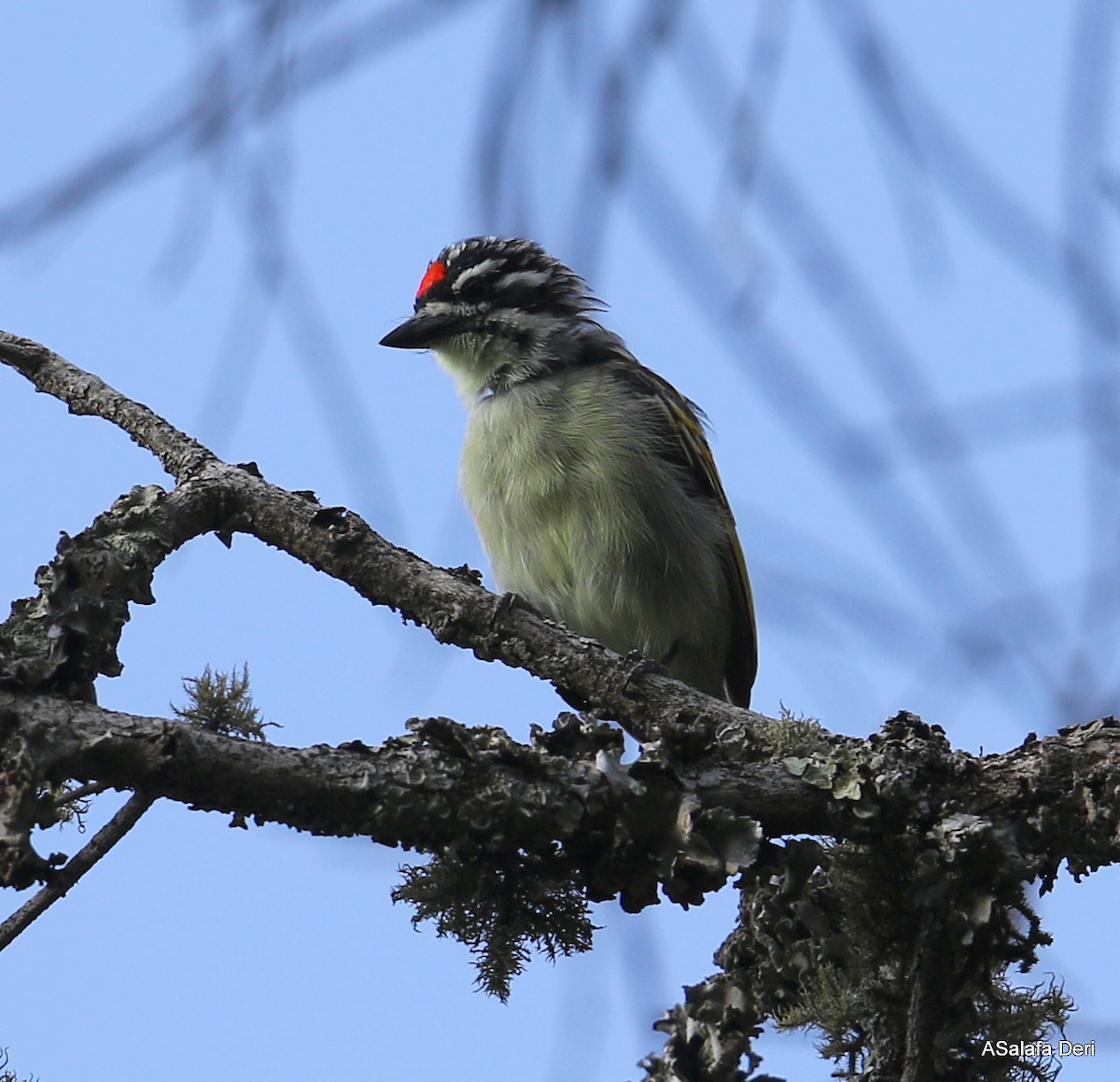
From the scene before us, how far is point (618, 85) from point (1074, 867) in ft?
5.95

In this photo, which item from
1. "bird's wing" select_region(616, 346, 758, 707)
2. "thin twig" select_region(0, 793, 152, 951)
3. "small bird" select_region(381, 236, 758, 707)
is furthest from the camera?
"bird's wing" select_region(616, 346, 758, 707)

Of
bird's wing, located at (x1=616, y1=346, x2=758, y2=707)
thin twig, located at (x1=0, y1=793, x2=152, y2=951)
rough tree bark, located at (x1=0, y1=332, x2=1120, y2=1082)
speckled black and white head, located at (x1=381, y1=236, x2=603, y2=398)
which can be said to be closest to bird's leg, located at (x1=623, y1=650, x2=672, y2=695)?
rough tree bark, located at (x1=0, y1=332, x2=1120, y2=1082)

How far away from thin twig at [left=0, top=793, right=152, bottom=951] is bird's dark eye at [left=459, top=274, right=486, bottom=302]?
4.18 metres

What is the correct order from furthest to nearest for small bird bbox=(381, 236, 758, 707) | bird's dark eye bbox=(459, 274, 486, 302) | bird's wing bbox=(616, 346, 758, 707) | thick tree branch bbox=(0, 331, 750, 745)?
bird's dark eye bbox=(459, 274, 486, 302)
bird's wing bbox=(616, 346, 758, 707)
small bird bbox=(381, 236, 758, 707)
thick tree branch bbox=(0, 331, 750, 745)

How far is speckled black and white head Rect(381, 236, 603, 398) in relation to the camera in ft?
20.3

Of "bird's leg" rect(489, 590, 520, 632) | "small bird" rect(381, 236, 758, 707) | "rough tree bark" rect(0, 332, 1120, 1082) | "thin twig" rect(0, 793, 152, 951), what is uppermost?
"small bird" rect(381, 236, 758, 707)

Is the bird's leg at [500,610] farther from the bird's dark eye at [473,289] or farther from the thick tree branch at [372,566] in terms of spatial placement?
the bird's dark eye at [473,289]

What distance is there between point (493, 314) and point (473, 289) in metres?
0.17

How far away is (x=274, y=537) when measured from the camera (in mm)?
3852

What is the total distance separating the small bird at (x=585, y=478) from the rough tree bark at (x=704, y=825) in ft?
8.64


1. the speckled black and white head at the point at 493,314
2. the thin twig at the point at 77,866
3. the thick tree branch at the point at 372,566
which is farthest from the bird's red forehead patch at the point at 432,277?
the thin twig at the point at 77,866

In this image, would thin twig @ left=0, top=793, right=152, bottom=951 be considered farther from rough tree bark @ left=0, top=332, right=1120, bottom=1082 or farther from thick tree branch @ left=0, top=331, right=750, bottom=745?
thick tree branch @ left=0, top=331, right=750, bottom=745

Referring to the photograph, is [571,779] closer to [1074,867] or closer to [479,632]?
[1074,867]

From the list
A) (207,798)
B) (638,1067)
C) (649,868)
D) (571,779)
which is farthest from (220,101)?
(638,1067)
